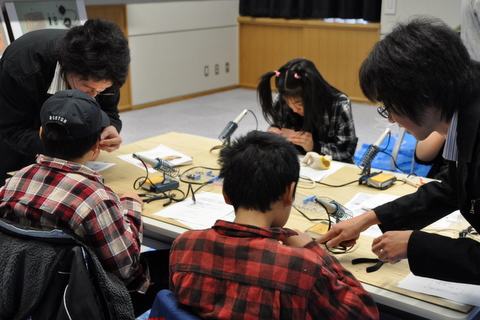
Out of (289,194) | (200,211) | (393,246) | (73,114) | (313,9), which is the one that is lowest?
(313,9)

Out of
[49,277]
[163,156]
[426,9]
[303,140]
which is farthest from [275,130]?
[426,9]

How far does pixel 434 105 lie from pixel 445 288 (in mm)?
484

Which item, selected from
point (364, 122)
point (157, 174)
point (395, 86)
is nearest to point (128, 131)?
point (364, 122)

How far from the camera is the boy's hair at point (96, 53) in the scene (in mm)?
2008

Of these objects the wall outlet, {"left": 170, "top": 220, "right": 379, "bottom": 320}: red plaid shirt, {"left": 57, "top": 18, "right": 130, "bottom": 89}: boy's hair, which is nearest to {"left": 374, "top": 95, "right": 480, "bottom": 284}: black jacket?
{"left": 170, "top": 220, "right": 379, "bottom": 320}: red plaid shirt

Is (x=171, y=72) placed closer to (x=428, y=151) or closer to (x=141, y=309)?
(x=428, y=151)

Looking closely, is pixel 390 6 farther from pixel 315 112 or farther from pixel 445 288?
pixel 445 288

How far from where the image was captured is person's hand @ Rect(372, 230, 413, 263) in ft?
4.63

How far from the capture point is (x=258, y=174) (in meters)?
1.34

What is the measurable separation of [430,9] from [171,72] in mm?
2848

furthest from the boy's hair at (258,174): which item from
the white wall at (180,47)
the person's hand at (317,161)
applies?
the white wall at (180,47)

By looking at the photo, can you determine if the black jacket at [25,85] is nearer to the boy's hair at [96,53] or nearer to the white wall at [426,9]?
the boy's hair at [96,53]

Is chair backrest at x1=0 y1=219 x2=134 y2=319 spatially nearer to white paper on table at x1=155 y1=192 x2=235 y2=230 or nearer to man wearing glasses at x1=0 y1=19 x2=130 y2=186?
white paper on table at x1=155 y1=192 x2=235 y2=230

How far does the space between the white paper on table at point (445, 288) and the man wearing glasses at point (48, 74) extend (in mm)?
1221
